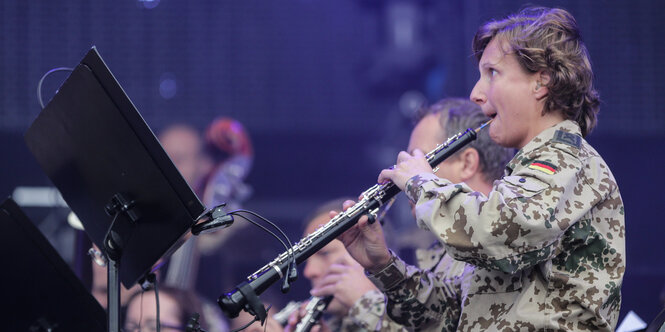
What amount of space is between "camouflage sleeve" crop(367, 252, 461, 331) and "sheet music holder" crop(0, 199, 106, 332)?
2.87 feet

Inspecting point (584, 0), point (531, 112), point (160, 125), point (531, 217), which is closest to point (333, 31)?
point (160, 125)

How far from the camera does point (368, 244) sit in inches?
87.3

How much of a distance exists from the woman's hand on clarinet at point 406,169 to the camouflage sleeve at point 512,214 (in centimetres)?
15

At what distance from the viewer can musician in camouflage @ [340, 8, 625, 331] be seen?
5.37ft

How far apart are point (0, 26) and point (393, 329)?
387 cm

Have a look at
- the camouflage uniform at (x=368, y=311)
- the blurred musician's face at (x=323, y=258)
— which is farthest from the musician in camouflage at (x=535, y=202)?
the blurred musician's face at (x=323, y=258)

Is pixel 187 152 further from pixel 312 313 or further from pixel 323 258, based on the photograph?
pixel 312 313

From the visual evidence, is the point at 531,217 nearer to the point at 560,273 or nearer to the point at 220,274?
the point at 560,273

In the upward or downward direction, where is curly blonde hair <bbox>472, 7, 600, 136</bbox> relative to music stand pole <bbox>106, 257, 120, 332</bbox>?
upward

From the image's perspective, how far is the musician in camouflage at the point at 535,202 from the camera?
64.4 inches

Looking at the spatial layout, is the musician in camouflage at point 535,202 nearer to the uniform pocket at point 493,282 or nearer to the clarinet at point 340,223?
the uniform pocket at point 493,282

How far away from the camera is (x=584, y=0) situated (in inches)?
199

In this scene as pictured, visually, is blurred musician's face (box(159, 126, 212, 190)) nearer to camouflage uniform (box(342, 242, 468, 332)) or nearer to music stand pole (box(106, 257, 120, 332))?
camouflage uniform (box(342, 242, 468, 332))

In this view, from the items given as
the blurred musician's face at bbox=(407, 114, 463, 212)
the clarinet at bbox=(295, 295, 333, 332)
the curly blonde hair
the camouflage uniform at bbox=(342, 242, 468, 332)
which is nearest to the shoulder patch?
the curly blonde hair
